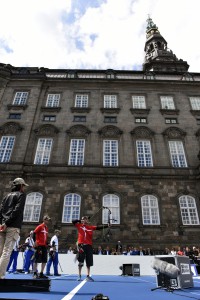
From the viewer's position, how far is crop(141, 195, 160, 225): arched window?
63.4ft

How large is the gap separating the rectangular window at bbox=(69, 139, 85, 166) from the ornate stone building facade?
102 millimetres

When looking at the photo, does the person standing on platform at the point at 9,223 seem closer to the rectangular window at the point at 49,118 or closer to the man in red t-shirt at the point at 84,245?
the man in red t-shirt at the point at 84,245

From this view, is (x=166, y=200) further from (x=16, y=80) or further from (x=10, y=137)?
(x=16, y=80)

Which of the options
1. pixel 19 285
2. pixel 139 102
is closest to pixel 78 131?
pixel 139 102

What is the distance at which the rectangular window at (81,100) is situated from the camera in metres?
27.1

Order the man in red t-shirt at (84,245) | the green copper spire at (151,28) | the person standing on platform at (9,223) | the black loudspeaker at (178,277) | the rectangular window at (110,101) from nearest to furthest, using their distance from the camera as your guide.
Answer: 1. the person standing on platform at (9,223)
2. the black loudspeaker at (178,277)
3. the man in red t-shirt at (84,245)
4. the rectangular window at (110,101)
5. the green copper spire at (151,28)

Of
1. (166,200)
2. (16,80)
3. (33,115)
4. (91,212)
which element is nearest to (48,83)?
(16,80)

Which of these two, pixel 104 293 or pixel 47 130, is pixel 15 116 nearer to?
pixel 47 130

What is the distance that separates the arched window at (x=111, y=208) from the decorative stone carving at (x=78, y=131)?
7320 millimetres

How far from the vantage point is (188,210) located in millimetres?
19781

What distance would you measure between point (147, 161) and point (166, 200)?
14.0 ft

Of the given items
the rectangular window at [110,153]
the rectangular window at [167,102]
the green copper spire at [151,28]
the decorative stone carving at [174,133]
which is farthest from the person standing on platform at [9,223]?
the green copper spire at [151,28]

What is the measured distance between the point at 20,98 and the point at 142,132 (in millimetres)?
15200

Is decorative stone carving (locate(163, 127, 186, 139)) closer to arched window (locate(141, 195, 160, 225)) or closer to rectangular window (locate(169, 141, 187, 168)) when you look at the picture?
rectangular window (locate(169, 141, 187, 168))
